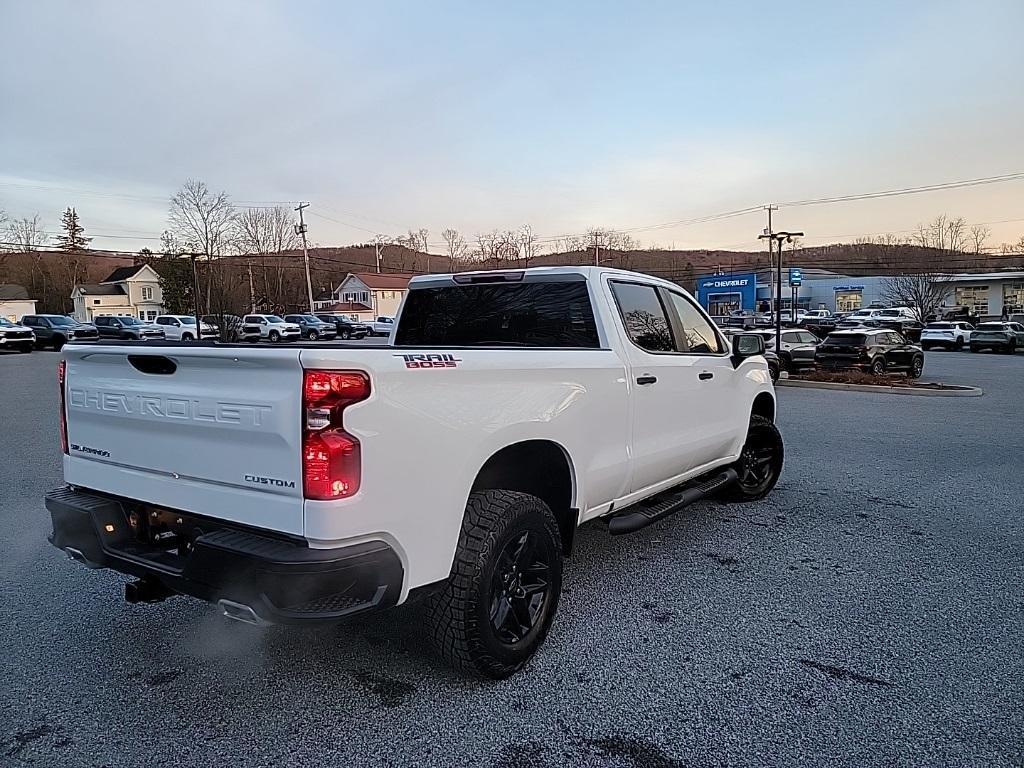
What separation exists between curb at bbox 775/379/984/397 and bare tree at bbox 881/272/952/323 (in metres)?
40.8

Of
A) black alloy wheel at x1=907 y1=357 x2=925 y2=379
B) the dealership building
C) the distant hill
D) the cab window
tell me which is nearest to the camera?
the cab window

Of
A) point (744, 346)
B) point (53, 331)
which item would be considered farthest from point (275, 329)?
point (744, 346)

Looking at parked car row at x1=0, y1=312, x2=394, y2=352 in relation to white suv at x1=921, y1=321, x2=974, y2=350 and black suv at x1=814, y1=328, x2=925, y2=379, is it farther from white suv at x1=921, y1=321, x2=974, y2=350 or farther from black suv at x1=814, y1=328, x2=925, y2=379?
white suv at x1=921, y1=321, x2=974, y2=350

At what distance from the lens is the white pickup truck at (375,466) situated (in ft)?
7.98

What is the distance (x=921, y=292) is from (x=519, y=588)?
64.1 metres

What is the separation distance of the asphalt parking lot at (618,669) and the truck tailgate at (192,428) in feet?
2.94

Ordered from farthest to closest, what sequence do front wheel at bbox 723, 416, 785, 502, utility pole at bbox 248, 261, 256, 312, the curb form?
utility pole at bbox 248, 261, 256, 312 → the curb → front wheel at bbox 723, 416, 785, 502

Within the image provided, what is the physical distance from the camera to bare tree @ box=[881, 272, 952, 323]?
5585cm

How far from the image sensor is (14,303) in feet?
211

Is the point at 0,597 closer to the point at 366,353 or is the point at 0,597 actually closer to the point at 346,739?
the point at 346,739

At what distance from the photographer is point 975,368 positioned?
2392 centimetres

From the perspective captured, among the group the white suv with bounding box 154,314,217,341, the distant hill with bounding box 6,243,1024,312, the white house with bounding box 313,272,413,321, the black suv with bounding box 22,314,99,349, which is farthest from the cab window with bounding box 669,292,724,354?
the white house with bounding box 313,272,413,321

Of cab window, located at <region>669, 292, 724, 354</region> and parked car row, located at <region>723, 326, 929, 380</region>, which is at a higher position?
cab window, located at <region>669, 292, 724, 354</region>

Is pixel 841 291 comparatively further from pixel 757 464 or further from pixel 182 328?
pixel 757 464
